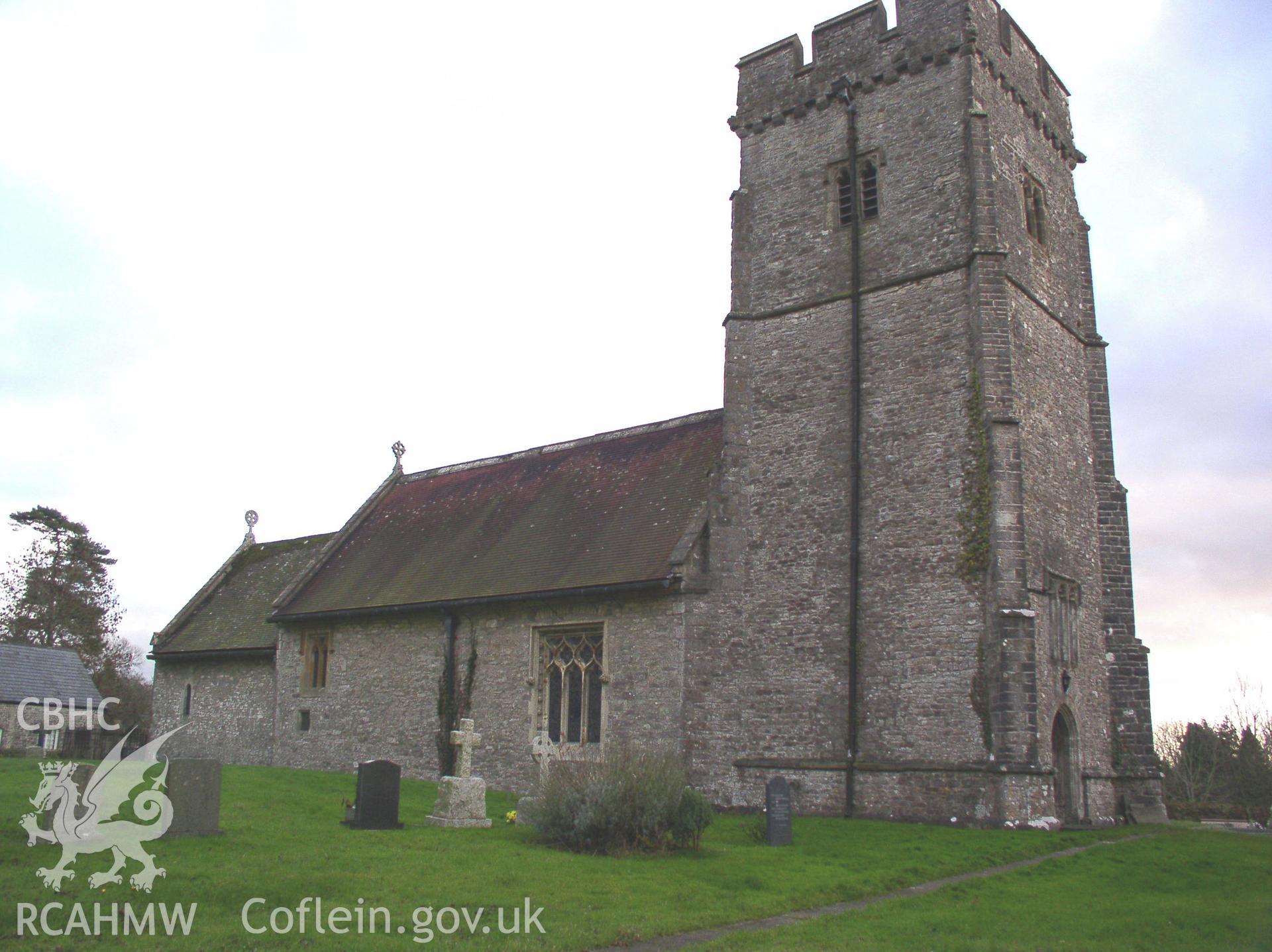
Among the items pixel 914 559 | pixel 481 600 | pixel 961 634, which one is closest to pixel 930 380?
pixel 914 559

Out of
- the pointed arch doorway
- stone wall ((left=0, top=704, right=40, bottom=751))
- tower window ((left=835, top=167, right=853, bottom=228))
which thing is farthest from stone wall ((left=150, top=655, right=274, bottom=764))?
the pointed arch doorway

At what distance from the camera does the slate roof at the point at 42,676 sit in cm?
3428

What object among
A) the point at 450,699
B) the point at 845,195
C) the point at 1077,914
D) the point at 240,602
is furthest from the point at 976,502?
the point at 240,602

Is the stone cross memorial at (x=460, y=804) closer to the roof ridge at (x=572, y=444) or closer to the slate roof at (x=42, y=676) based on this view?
A: the roof ridge at (x=572, y=444)

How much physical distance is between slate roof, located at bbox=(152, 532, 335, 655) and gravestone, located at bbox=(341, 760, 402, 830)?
539 inches

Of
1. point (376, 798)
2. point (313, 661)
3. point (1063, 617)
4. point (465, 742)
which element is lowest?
point (376, 798)

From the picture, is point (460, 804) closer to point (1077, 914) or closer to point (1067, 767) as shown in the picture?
point (1077, 914)

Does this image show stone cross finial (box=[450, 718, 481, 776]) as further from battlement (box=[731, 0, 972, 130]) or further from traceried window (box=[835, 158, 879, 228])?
battlement (box=[731, 0, 972, 130])

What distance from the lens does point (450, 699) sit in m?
21.9

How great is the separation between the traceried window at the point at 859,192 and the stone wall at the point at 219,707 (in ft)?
59.2

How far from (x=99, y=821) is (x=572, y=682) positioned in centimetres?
1027

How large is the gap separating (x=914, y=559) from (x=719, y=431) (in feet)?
Result: 21.5

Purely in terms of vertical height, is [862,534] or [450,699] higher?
[862,534]

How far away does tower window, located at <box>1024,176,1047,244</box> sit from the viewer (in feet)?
67.5
